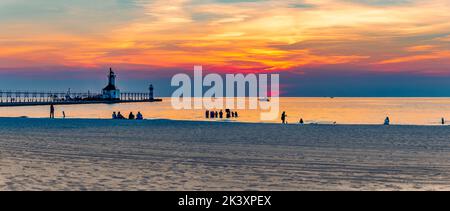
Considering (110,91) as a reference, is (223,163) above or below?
below

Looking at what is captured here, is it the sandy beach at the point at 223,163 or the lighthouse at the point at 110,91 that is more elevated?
the lighthouse at the point at 110,91

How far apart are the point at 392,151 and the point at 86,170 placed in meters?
10.1

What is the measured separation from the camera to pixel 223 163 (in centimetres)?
1360

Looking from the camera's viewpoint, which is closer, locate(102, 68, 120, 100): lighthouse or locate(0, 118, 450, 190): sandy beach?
locate(0, 118, 450, 190): sandy beach

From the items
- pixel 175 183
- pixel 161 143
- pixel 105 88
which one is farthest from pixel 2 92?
pixel 175 183

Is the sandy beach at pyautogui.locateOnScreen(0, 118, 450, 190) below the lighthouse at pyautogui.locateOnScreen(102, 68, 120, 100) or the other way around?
below

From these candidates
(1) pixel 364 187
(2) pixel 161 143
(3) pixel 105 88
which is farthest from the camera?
(3) pixel 105 88

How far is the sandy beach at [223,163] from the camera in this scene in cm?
1045

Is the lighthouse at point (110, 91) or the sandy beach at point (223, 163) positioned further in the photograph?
the lighthouse at point (110, 91)

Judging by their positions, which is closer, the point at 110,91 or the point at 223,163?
the point at 223,163

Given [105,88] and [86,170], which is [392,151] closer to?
[86,170]

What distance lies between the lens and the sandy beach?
10453 mm

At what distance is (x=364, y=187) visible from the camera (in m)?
10.2
